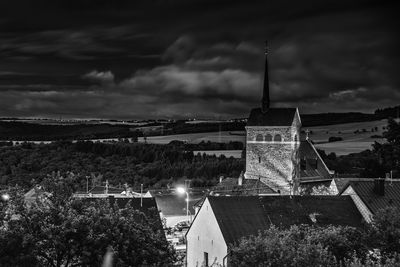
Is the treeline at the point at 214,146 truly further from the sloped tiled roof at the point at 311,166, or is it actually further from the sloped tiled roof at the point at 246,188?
the sloped tiled roof at the point at 246,188

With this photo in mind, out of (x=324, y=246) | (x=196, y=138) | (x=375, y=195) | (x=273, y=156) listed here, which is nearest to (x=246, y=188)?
(x=273, y=156)

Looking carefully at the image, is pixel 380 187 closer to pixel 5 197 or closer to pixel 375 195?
pixel 375 195

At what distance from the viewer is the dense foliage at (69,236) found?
29.7 metres

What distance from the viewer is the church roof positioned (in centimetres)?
8869

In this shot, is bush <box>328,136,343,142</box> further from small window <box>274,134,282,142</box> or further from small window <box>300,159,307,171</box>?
small window <box>274,134,282,142</box>

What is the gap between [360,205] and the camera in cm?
5941

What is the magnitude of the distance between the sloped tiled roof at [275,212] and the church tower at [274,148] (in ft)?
89.5

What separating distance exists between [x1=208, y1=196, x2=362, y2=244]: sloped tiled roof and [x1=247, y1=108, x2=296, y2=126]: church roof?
29397mm

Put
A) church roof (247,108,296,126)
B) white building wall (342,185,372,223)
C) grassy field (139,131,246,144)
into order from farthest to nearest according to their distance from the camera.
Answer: grassy field (139,131,246,144) → church roof (247,108,296,126) → white building wall (342,185,372,223)

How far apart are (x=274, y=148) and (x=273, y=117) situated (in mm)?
4475

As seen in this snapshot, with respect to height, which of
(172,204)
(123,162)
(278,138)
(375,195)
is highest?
(278,138)

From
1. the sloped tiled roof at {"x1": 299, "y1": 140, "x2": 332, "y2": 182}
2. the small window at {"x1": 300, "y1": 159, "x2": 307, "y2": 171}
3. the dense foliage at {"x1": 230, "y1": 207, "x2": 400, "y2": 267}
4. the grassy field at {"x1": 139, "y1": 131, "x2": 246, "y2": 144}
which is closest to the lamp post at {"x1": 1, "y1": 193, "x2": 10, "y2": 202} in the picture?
the dense foliage at {"x1": 230, "y1": 207, "x2": 400, "y2": 267}

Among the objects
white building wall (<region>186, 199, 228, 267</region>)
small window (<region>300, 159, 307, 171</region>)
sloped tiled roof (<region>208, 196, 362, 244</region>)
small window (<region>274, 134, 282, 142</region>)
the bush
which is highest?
small window (<region>274, 134, 282, 142</region>)

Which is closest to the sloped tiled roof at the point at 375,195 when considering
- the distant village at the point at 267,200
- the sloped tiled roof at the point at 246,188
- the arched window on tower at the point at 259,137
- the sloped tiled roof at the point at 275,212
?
the distant village at the point at 267,200
